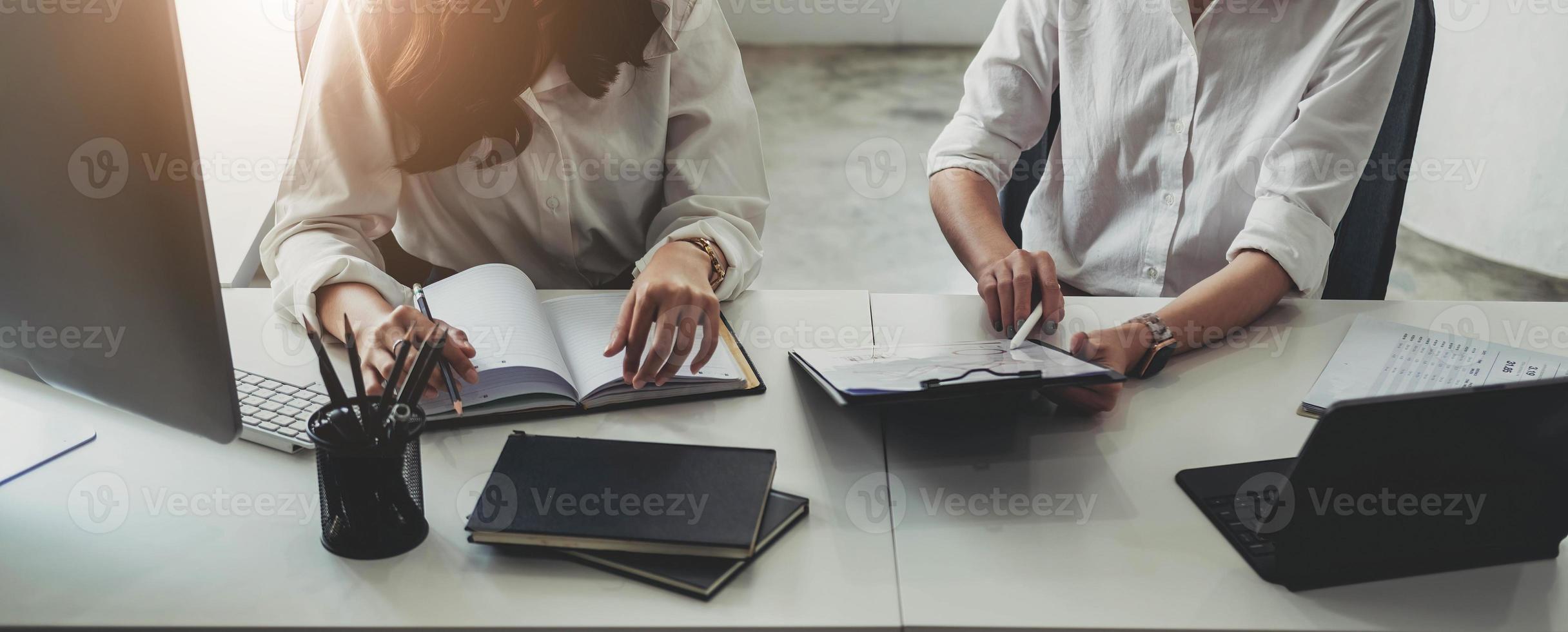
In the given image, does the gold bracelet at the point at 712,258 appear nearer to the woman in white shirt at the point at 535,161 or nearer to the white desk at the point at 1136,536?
the woman in white shirt at the point at 535,161

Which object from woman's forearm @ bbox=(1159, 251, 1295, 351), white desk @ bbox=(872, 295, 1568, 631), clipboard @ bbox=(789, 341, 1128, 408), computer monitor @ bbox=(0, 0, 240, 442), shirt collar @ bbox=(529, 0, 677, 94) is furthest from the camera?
shirt collar @ bbox=(529, 0, 677, 94)

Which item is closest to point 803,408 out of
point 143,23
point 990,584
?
point 990,584

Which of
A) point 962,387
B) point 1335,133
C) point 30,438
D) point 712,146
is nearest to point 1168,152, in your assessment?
point 1335,133

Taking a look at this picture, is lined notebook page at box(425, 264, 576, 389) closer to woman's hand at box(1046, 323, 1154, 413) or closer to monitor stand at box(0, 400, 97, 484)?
monitor stand at box(0, 400, 97, 484)

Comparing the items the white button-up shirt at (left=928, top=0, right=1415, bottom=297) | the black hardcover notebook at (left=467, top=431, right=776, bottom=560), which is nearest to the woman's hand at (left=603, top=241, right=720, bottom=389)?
the black hardcover notebook at (left=467, top=431, right=776, bottom=560)

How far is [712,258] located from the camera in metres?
1.21

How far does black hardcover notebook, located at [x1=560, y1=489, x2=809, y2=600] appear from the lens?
0.71 m

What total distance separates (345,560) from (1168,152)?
1223mm

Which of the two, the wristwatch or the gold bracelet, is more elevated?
the gold bracelet

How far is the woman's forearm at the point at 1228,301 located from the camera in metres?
1.16

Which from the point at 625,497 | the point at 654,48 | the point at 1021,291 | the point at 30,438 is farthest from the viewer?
the point at 654,48

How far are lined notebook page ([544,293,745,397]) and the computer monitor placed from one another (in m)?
0.34

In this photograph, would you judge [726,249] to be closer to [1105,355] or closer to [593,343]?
[593,343]

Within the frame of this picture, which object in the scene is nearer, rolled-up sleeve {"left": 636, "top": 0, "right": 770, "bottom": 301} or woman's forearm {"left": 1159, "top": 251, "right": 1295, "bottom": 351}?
woman's forearm {"left": 1159, "top": 251, "right": 1295, "bottom": 351}
